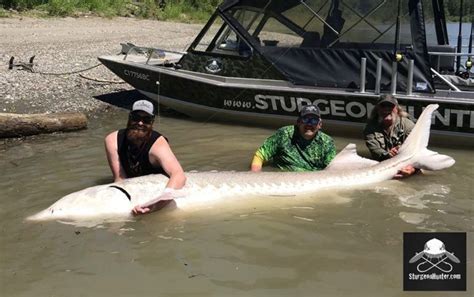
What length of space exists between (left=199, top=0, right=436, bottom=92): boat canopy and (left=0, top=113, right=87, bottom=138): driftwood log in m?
2.51

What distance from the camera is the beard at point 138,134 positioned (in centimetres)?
477

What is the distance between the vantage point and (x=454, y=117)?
284 inches

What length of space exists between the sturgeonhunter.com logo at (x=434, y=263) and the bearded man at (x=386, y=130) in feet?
6.96

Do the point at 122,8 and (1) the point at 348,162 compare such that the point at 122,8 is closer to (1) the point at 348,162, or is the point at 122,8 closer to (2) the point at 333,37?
(2) the point at 333,37

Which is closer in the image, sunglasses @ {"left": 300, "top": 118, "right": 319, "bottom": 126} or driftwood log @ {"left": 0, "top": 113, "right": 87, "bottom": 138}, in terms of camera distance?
sunglasses @ {"left": 300, "top": 118, "right": 319, "bottom": 126}

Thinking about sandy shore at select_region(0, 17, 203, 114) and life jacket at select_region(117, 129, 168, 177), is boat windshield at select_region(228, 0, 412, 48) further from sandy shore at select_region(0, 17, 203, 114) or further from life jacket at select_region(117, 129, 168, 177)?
life jacket at select_region(117, 129, 168, 177)

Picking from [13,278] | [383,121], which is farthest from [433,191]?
[13,278]

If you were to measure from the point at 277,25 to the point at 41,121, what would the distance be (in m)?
3.44

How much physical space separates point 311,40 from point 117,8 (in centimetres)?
2127

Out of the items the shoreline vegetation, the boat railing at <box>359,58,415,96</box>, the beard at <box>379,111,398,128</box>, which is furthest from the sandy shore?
the beard at <box>379,111,398,128</box>

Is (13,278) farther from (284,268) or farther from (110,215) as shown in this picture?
(284,268)

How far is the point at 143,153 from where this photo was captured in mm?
4973

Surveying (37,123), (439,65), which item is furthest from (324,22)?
(37,123)

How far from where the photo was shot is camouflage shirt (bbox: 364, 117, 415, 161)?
647cm
